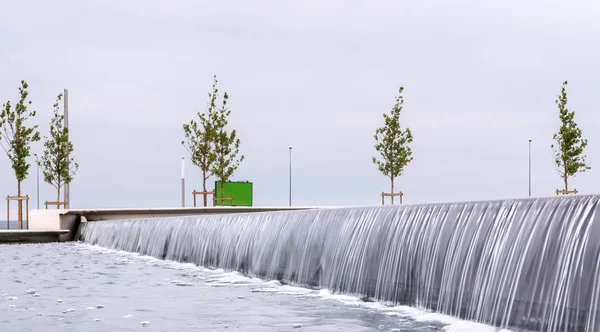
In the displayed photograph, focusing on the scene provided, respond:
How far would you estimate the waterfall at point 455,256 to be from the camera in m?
6.55

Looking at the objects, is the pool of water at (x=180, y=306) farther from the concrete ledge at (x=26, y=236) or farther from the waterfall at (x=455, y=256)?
the concrete ledge at (x=26, y=236)

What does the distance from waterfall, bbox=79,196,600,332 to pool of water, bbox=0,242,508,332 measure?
0.99 feet

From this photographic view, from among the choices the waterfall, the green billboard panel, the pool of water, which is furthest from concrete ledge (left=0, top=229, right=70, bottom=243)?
the green billboard panel

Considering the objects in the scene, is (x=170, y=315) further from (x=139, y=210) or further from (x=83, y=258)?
(x=139, y=210)

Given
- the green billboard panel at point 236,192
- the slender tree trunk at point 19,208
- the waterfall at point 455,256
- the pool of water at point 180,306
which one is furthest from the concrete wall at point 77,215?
the green billboard panel at point 236,192

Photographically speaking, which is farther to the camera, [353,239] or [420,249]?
[353,239]

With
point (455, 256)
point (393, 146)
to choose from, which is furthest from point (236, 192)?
point (455, 256)

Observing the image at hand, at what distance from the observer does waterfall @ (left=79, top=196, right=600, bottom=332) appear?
258 inches

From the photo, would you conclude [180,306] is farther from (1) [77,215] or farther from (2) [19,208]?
(2) [19,208]

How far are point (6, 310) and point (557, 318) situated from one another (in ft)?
18.3

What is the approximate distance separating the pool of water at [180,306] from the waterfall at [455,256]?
0.30m

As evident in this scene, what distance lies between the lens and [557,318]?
6.40 m

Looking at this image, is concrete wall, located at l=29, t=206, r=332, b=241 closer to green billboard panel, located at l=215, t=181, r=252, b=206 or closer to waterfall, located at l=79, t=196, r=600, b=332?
waterfall, located at l=79, t=196, r=600, b=332

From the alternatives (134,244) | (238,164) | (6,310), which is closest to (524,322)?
(6,310)
